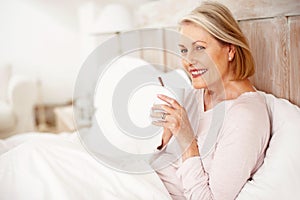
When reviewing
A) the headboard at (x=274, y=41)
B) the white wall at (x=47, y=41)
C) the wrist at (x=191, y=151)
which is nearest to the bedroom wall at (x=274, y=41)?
the headboard at (x=274, y=41)

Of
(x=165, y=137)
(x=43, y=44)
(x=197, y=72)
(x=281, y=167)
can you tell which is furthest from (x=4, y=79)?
(x=281, y=167)

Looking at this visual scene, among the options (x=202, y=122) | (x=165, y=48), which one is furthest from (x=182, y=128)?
(x=165, y=48)

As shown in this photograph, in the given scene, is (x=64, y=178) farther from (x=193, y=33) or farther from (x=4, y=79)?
(x=4, y=79)

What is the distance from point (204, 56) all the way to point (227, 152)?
0.30 m

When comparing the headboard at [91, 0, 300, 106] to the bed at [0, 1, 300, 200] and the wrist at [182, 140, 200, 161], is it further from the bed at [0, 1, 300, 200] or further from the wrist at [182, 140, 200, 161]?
the wrist at [182, 140, 200, 161]

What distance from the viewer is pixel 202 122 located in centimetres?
112

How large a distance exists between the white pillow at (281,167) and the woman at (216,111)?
0.03 metres

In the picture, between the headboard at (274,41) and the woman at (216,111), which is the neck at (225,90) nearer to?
the woman at (216,111)

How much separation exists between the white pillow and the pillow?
8.88 feet

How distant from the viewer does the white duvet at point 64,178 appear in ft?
3.12

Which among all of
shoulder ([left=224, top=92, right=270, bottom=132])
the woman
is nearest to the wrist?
the woman

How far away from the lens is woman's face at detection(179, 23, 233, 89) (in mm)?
1034

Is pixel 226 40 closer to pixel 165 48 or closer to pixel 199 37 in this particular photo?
pixel 199 37

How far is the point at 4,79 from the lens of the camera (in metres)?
3.21
